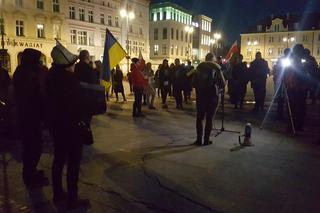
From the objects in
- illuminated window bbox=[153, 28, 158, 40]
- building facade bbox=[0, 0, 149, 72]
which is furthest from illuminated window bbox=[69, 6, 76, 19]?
illuminated window bbox=[153, 28, 158, 40]

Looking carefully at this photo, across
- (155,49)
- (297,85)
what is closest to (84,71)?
(297,85)

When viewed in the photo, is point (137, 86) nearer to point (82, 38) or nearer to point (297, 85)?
point (297, 85)

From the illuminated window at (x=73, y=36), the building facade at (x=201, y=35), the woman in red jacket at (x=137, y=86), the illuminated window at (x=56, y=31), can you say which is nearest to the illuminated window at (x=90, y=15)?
the illuminated window at (x=73, y=36)

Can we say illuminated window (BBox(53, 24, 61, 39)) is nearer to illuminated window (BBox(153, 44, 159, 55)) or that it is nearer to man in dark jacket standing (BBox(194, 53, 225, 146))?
illuminated window (BBox(153, 44, 159, 55))

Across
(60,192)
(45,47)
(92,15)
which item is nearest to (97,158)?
(60,192)

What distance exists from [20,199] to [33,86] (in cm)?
170

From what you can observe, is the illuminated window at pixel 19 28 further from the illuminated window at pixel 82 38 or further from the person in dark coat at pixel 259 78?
Result: the person in dark coat at pixel 259 78

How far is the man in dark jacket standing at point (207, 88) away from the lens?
303 inches

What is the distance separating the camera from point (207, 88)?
25.3ft

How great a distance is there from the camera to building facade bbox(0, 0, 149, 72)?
39.8 m

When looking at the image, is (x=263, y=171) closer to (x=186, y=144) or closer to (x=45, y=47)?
(x=186, y=144)

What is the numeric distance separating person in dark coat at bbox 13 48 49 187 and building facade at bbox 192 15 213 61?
83.7 meters

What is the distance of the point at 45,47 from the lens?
143ft

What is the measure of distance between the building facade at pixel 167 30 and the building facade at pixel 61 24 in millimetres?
15212
